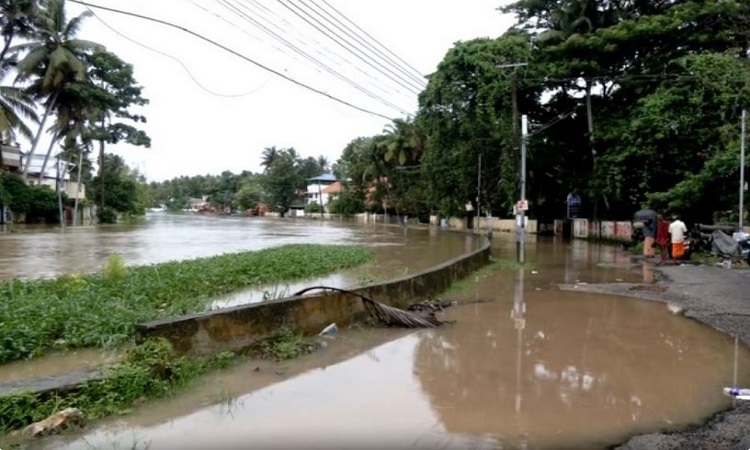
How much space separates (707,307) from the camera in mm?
10430

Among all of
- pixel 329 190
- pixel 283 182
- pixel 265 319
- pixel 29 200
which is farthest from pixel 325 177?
pixel 265 319

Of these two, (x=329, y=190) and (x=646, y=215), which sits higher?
(x=329, y=190)

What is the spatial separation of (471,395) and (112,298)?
622cm

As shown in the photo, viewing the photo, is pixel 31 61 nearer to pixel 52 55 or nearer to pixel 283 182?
pixel 52 55

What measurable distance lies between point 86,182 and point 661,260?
60.3 meters

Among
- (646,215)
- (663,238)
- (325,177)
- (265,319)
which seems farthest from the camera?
(325,177)

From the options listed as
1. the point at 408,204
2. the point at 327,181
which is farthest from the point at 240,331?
the point at 327,181

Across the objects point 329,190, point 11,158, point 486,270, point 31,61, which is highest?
point 31,61

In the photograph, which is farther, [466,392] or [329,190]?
[329,190]

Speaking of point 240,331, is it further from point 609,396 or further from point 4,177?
point 4,177

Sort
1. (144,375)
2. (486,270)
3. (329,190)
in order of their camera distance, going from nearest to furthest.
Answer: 1. (144,375)
2. (486,270)
3. (329,190)

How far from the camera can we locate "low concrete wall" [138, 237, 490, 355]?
649 cm

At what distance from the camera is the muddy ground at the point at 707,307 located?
459 cm

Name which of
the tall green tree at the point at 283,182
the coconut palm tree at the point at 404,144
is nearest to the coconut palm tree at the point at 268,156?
the tall green tree at the point at 283,182
